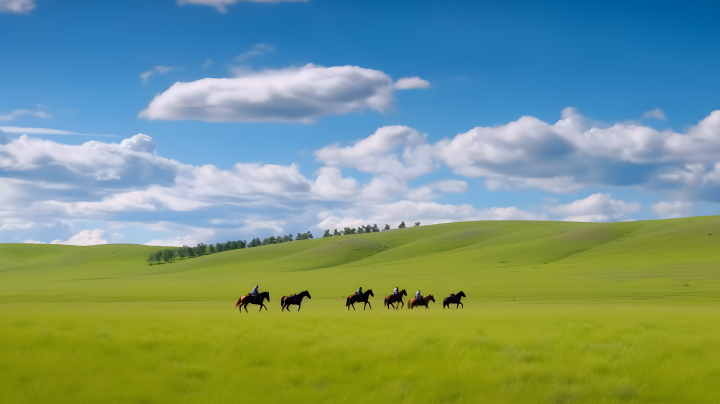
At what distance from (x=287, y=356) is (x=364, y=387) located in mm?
2380

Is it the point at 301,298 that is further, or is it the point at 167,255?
the point at 167,255

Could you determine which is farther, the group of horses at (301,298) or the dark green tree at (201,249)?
the dark green tree at (201,249)

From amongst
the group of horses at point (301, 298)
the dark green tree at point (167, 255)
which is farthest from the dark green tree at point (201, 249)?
the group of horses at point (301, 298)

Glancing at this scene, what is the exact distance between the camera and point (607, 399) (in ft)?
28.1

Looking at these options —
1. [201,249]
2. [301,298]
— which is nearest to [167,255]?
[201,249]

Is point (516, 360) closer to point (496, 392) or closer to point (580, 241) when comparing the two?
point (496, 392)

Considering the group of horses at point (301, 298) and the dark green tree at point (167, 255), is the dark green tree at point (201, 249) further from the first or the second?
the group of horses at point (301, 298)

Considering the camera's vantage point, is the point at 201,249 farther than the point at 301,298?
Yes

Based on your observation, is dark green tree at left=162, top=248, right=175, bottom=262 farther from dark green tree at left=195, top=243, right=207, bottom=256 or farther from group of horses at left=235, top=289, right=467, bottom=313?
group of horses at left=235, top=289, right=467, bottom=313

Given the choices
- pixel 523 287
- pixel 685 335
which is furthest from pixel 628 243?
pixel 685 335

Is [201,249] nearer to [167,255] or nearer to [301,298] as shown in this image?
[167,255]

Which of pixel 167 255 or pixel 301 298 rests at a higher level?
pixel 167 255

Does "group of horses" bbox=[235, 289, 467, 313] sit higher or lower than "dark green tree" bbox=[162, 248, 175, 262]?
lower

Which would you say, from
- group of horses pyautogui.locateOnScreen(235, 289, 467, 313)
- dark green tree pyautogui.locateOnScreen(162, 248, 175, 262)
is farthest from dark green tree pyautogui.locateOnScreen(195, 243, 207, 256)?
group of horses pyautogui.locateOnScreen(235, 289, 467, 313)
